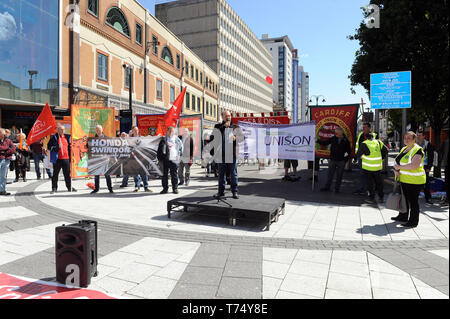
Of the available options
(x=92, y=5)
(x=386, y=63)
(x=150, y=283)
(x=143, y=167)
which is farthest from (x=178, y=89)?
(x=150, y=283)

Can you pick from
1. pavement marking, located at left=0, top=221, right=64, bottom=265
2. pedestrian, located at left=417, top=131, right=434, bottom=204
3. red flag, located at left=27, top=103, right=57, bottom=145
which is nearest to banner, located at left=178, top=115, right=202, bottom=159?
red flag, located at left=27, top=103, right=57, bottom=145

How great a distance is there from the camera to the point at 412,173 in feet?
19.2

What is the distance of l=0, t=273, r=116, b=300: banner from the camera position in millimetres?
3156

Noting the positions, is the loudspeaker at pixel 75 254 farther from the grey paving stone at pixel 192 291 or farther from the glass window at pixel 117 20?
the glass window at pixel 117 20

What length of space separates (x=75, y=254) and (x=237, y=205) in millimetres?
3277

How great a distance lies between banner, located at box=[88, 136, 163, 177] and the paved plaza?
196cm

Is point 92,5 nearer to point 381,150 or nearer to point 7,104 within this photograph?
point 7,104

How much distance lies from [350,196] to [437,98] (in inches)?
364

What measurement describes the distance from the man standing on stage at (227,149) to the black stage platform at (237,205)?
0.39 m

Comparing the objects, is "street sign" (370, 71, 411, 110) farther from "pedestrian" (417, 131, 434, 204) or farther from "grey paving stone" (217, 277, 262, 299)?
"grey paving stone" (217, 277, 262, 299)

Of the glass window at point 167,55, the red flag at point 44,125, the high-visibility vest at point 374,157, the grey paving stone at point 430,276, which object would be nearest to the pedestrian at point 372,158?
the high-visibility vest at point 374,157

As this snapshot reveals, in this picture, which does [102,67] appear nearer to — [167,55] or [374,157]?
[167,55]
